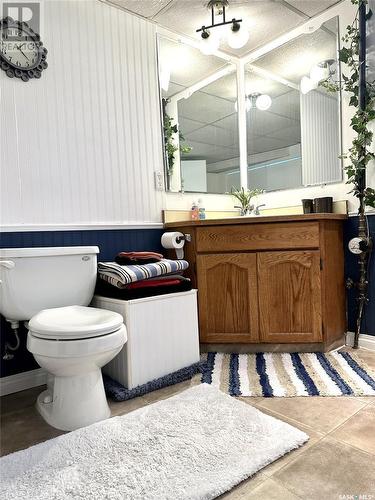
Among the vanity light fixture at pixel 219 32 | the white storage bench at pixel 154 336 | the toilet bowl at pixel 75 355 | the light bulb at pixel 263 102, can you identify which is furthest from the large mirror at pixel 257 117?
the toilet bowl at pixel 75 355

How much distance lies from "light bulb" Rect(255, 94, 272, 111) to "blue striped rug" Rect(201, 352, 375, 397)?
6.28 ft

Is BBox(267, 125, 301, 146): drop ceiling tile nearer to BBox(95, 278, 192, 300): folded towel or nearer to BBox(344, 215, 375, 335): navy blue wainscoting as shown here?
BBox(344, 215, 375, 335): navy blue wainscoting

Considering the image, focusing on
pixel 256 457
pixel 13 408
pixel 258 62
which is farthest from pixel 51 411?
pixel 258 62

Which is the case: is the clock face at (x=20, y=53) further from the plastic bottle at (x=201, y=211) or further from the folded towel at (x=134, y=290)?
the plastic bottle at (x=201, y=211)

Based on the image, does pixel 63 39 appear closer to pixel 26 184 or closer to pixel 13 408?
pixel 26 184

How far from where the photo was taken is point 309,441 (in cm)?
124

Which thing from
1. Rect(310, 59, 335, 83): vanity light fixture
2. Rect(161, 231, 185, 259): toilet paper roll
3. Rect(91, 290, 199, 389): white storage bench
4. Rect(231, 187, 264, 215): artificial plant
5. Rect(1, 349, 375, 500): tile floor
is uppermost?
Rect(310, 59, 335, 83): vanity light fixture

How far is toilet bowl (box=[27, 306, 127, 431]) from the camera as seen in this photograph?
4.24 feet

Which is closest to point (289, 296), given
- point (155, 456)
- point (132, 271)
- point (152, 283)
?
point (152, 283)

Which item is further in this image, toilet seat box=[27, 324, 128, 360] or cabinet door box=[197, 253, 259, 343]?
cabinet door box=[197, 253, 259, 343]

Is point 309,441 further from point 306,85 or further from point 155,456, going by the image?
point 306,85

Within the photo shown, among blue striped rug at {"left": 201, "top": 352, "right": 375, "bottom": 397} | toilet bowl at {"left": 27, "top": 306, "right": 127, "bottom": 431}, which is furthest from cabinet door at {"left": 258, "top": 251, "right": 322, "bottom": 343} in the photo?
toilet bowl at {"left": 27, "top": 306, "right": 127, "bottom": 431}

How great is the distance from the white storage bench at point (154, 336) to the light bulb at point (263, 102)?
5.65 feet

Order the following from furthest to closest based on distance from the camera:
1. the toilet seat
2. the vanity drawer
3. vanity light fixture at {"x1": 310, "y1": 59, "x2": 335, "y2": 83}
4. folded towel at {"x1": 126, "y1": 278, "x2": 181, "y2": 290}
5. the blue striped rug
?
vanity light fixture at {"x1": 310, "y1": 59, "x2": 335, "y2": 83} < the vanity drawer < folded towel at {"x1": 126, "y1": 278, "x2": 181, "y2": 290} < the blue striped rug < the toilet seat
